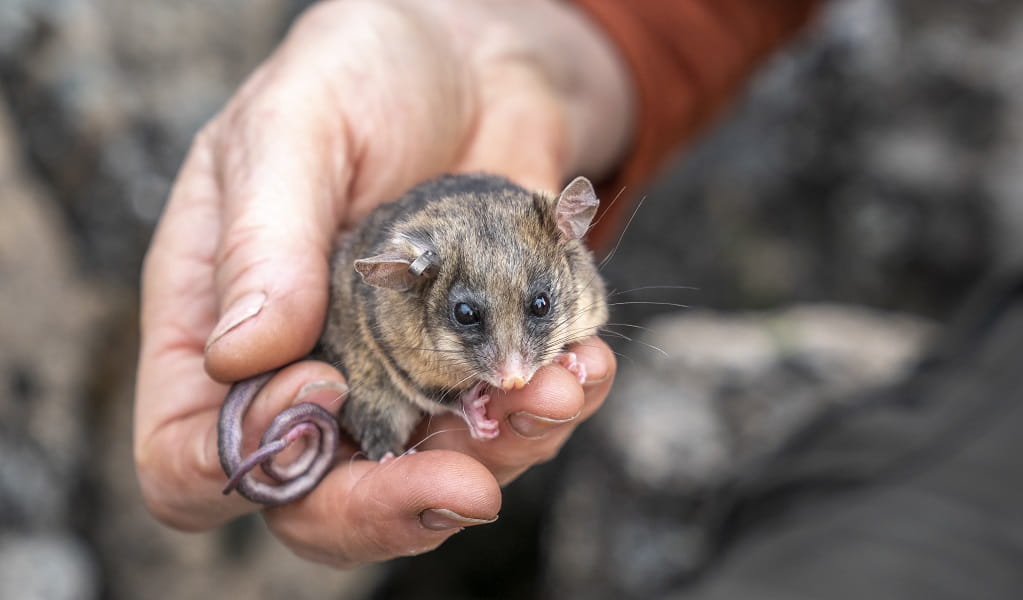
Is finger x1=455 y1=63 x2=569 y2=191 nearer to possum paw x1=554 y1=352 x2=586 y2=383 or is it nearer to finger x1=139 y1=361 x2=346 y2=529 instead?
possum paw x1=554 y1=352 x2=586 y2=383

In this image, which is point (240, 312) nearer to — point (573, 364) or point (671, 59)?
point (573, 364)

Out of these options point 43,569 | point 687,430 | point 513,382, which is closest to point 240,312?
point 513,382

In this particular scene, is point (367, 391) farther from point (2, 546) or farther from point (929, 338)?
point (929, 338)

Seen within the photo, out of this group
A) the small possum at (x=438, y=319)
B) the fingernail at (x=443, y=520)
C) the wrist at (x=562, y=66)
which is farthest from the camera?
the wrist at (x=562, y=66)

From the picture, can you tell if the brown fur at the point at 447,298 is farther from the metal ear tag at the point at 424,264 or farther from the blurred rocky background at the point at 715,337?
the blurred rocky background at the point at 715,337

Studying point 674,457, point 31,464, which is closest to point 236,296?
point 31,464

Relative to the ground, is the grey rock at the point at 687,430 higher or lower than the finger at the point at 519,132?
lower

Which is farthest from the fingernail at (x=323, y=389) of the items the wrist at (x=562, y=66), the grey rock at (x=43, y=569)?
the grey rock at (x=43, y=569)
